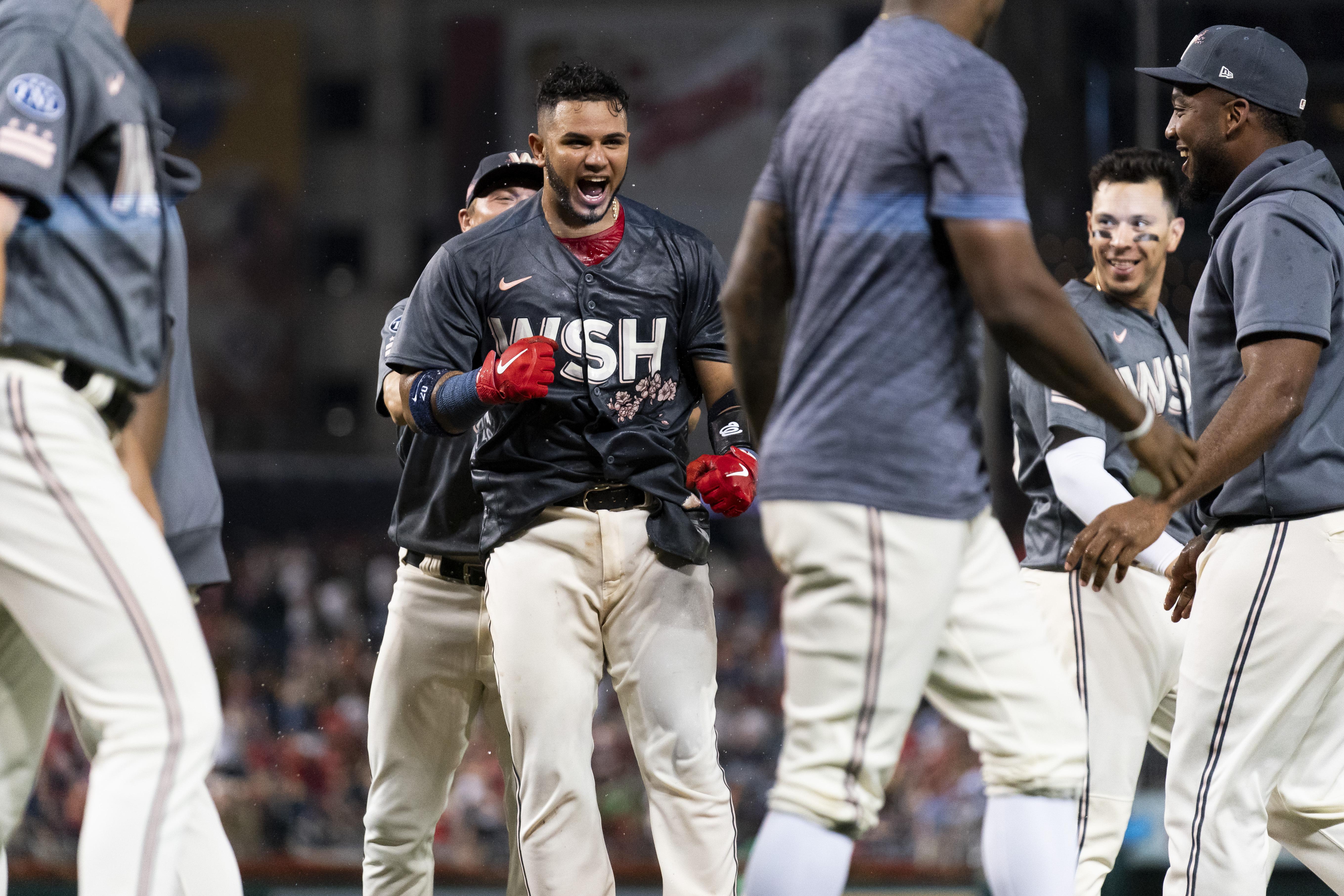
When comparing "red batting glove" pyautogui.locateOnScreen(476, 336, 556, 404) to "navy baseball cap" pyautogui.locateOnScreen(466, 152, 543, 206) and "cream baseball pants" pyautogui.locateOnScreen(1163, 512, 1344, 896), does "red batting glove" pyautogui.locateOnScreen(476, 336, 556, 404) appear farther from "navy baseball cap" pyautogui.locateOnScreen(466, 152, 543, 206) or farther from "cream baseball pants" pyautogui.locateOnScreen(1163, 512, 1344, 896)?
"cream baseball pants" pyautogui.locateOnScreen(1163, 512, 1344, 896)

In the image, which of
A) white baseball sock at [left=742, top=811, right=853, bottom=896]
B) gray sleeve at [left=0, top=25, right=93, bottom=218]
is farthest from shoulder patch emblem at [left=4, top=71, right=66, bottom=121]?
white baseball sock at [left=742, top=811, right=853, bottom=896]

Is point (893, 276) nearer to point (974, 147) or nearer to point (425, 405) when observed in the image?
point (974, 147)

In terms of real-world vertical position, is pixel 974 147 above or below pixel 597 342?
above

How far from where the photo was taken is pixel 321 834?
25.5ft

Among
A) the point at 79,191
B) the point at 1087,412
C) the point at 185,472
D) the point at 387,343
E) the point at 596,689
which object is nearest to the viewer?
the point at 79,191

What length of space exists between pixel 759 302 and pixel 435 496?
1359 mm

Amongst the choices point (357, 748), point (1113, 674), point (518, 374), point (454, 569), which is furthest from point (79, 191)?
point (357, 748)


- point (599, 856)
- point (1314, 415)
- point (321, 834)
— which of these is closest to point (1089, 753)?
point (1314, 415)

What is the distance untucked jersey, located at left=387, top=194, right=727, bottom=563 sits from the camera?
9.56 ft

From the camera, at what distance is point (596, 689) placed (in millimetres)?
2893

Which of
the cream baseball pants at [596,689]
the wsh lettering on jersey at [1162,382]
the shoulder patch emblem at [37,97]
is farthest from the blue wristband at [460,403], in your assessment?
the wsh lettering on jersey at [1162,382]

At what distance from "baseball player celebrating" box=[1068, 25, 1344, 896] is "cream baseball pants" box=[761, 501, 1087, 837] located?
613 mm

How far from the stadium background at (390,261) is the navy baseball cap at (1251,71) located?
2.00 m

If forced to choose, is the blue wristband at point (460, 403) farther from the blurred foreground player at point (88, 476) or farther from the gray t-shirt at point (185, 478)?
the blurred foreground player at point (88, 476)
